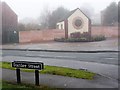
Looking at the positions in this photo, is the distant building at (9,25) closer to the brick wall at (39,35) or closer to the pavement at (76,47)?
the brick wall at (39,35)

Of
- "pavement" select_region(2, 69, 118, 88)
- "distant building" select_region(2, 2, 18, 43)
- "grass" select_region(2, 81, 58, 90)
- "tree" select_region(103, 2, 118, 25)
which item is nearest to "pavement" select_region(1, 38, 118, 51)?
"distant building" select_region(2, 2, 18, 43)

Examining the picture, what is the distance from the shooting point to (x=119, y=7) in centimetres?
5591

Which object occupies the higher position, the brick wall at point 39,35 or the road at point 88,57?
the brick wall at point 39,35

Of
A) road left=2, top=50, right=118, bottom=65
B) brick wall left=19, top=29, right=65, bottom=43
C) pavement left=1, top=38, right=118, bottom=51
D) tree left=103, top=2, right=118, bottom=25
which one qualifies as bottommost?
road left=2, top=50, right=118, bottom=65

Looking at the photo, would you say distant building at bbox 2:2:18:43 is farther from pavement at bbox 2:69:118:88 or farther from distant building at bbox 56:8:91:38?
pavement at bbox 2:69:118:88

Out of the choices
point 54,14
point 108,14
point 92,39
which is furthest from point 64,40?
point 54,14

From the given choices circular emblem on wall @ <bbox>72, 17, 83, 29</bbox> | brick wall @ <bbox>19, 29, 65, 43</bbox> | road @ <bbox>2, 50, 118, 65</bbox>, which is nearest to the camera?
road @ <bbox>2, 50, 118, 65</bbox>

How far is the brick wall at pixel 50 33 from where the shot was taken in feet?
154

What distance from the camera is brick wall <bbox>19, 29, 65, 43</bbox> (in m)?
46.9

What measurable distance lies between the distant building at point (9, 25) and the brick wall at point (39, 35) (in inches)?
74.5

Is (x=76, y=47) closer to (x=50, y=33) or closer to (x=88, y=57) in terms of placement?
(x=88, y=57)

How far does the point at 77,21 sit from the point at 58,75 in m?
38.6

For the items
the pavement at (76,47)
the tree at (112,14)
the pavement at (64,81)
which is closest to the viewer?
the pavement at (64,81)

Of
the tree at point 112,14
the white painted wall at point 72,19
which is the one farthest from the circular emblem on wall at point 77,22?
the tree at point 112,14
